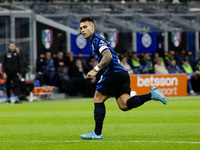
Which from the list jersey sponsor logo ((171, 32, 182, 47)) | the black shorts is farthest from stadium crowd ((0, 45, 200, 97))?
the black shorts

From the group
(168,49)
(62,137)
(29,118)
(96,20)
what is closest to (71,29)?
(96,20)

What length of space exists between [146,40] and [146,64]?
7.87 feet

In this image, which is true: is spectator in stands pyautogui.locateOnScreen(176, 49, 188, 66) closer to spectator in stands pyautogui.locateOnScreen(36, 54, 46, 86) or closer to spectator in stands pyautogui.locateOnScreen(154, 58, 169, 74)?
spectator in stands pyautogui.locateOnScreen(154, 58, 169, 74)

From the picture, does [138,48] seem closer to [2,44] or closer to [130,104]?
[2,44]

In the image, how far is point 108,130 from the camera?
9.45 m

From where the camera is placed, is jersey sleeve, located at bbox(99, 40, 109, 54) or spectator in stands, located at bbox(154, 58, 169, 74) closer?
jersey sleeve, located at bbox(99, 40, 109, 54)

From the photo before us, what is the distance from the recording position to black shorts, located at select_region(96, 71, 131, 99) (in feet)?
26.7

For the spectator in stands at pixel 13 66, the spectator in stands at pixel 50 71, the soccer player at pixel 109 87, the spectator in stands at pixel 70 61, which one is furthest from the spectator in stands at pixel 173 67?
the soccer player at pixel 109 87

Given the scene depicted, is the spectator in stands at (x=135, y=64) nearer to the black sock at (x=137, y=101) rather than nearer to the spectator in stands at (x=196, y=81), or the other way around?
the spectator in stands at (x=196, y=81)

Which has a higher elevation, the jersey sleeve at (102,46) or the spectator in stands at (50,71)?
the jersey sleeve at (102,46)

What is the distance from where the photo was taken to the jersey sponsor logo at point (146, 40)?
25.0 meters

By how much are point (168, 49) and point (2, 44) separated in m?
8.30

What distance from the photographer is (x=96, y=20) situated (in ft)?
79.0

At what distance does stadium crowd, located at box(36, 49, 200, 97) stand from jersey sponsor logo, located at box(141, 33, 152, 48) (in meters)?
1.51
